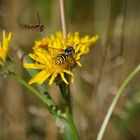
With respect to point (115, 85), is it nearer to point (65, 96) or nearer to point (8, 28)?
point (8, 28)

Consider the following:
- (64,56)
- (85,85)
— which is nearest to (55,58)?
(64,56)

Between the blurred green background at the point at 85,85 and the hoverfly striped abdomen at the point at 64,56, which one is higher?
the hoverfly striped abdomen at the point at 64,56

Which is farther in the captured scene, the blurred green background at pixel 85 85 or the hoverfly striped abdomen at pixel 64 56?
the blurred green background at pixel 85 85

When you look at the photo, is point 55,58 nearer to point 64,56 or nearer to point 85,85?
point 64,56

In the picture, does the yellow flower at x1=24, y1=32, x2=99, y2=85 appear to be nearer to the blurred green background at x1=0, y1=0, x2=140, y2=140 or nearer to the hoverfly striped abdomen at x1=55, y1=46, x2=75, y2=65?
the hoverfly striped abdomen at x1=55, y1=46, x2=75, y2=65

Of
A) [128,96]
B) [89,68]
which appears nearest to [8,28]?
[89,68]

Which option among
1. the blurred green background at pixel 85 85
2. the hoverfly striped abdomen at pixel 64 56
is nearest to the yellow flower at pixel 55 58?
the hoverfly striped abdomen at pixel 64 56

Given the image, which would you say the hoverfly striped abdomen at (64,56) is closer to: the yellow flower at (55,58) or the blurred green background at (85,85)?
the yellow flower at (55,58)
